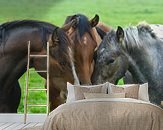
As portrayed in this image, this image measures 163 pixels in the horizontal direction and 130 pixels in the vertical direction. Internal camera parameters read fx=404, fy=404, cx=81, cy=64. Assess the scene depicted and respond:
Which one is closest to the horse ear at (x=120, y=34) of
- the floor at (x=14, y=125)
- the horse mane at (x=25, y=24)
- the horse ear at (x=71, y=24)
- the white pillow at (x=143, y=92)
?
the horse ear at (x=71, y=24)

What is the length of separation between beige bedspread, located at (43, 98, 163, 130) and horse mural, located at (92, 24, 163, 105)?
1545 millimetres

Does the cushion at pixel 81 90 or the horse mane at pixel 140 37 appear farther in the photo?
the horse mane at pixel 140 37

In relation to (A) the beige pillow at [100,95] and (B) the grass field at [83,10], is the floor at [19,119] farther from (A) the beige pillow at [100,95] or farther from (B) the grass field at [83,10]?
(A) the beige pillow at [100,95]

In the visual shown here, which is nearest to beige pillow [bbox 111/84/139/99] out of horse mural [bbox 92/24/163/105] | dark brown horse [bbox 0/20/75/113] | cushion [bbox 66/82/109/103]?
cushion [bbox 66/82/109/103]

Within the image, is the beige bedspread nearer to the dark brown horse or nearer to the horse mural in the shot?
the horse mural

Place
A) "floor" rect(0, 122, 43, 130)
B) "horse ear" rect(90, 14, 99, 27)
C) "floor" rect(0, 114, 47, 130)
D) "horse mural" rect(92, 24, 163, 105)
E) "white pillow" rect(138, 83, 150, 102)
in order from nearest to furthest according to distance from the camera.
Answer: "white pillow" rect(138, 83, 150, 102) < "horse mural" rect(92, 24, 163, 105) < "floor" rect(0, 122, 43, 130) < "horse ear" rect(90, 14, 99, 27) < "floor" rect(0, 114, 47, 130)

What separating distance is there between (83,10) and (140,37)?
1004 millimetres

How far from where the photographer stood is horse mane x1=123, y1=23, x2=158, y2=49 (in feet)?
18.1

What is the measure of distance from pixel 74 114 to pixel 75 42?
73.4 inches

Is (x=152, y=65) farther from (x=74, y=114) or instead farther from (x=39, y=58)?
(x=74, y=114)

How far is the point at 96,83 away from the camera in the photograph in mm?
5629

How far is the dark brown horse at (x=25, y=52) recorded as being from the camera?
18.5ft

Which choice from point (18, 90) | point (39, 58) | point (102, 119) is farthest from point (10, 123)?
point (102, 119)

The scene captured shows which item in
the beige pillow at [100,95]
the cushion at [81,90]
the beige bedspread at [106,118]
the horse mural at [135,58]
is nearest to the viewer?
the beige bedspread at [106,118]
